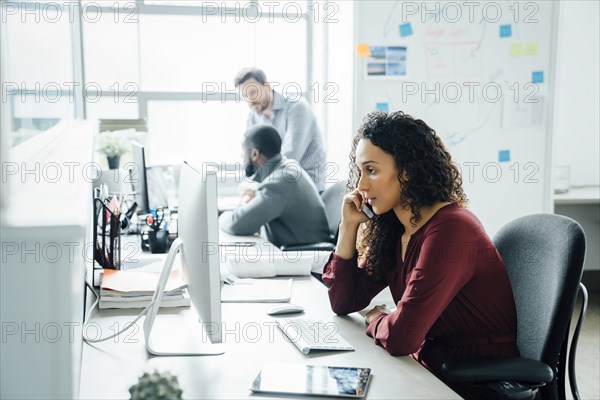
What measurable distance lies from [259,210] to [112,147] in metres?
1.38

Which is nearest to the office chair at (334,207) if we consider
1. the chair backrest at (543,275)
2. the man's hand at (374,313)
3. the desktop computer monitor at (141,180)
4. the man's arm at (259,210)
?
the man's arm at (259,210)

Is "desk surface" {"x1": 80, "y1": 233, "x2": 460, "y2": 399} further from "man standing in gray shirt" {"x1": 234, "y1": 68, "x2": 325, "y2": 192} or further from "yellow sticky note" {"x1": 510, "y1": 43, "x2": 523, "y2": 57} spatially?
"yellow sticky note" {"x1": 510, "y1": 43, "x2": 523, "y2": 57}

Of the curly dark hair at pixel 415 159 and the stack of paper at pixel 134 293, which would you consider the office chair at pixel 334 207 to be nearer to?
the stack of paper at pixel 134 293

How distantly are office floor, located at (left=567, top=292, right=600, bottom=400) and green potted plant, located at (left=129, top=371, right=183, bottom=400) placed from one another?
243 centimetres

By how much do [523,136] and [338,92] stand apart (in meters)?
1.21

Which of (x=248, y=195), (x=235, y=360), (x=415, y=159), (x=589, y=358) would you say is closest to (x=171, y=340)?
(x=235, y=360)

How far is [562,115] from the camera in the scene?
4.57 meters

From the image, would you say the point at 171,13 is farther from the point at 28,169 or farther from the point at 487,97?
the point at 28,169

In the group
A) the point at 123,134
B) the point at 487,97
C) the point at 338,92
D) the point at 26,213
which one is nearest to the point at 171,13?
the point at 123,134

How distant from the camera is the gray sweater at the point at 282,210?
3.19 meters

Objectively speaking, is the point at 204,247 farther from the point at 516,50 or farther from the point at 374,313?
the point at 516,50

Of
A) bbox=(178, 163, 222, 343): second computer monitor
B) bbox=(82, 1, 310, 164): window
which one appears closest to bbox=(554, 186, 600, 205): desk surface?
bbox=(82, 1, 310, 164): window

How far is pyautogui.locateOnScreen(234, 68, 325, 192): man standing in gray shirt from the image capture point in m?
4.01

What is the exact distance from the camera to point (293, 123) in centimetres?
403
